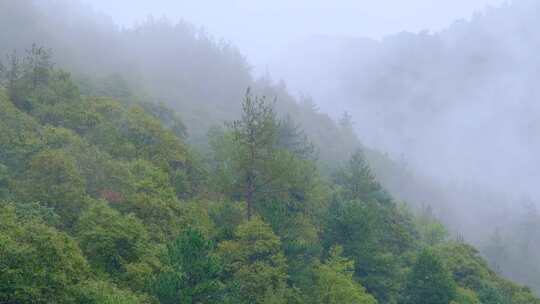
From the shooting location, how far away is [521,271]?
120m

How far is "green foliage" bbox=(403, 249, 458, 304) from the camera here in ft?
120

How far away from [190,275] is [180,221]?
10592 mm

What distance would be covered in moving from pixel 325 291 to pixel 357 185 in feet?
80.8

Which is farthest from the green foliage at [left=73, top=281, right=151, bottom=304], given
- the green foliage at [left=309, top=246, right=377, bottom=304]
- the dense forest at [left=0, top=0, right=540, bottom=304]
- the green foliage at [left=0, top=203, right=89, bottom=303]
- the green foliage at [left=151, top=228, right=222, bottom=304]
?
the green foliage at [left=309, top=246, right=377, bottom=304]

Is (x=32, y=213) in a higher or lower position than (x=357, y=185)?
lower

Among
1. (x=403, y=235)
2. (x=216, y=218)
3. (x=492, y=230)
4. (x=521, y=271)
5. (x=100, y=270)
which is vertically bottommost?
(x=100, y=270)

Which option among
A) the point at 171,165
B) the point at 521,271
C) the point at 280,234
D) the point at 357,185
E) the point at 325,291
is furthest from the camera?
the point at 521,271

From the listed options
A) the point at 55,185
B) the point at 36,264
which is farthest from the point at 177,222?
the point at 36,264

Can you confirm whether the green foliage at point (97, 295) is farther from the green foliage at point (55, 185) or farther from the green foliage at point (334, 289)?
the green foliage at point (334, 289)

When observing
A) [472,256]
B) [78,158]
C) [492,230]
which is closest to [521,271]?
[492,230]

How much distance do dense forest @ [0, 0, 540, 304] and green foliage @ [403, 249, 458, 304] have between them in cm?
7

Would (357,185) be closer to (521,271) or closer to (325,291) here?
(325,291)

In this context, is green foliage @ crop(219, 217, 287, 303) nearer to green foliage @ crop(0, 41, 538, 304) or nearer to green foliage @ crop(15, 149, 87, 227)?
green foliage @ crop(0, 41, 538, 304)

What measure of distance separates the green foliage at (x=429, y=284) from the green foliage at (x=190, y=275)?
1746 centimetres
